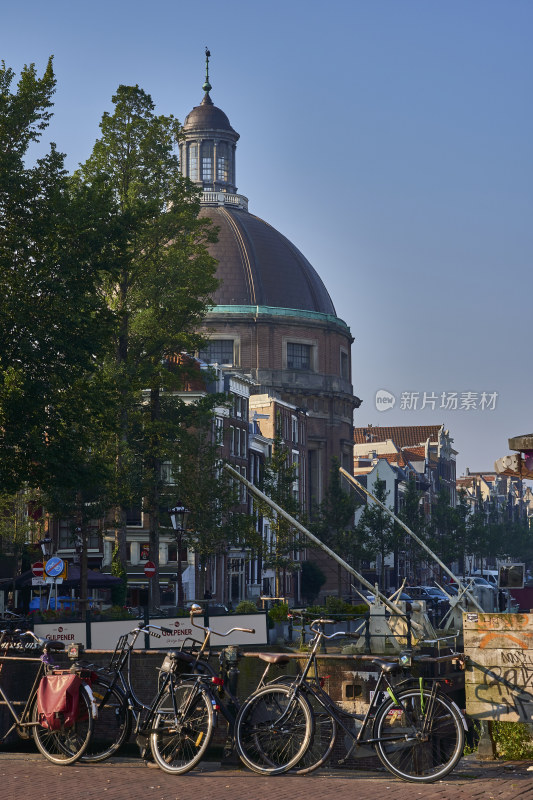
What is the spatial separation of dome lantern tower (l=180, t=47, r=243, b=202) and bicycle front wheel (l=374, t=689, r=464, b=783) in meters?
123

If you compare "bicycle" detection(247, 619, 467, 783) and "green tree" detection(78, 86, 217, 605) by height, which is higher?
"green tree" detection(78, 86, 217, 605)

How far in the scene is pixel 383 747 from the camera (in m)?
10.7

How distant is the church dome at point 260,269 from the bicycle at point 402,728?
10041 centimetres

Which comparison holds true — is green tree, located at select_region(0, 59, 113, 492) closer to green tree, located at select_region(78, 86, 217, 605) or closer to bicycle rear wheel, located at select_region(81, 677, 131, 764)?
green tree, located at select_region(78, 86, 217, 605)

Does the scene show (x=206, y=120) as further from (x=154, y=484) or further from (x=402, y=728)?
(x=402, y=728)

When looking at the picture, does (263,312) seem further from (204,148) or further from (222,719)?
(222,719)

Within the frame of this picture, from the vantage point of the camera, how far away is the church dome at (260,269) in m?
113

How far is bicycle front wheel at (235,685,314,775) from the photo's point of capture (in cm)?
1074

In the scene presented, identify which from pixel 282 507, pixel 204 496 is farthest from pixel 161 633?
pixel 282 507

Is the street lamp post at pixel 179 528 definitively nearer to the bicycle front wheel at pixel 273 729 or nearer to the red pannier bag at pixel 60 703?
the red pannier bag at pixel 60 703

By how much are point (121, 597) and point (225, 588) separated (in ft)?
85.6

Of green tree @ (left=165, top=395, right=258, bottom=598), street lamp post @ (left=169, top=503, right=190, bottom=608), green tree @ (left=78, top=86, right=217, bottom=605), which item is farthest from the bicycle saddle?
green tree @ (left=165, top=395, right=258, bottom=598)

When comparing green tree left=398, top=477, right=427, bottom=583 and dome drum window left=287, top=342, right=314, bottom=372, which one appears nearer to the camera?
green tree left=398, top=477, right=427, bottom=583

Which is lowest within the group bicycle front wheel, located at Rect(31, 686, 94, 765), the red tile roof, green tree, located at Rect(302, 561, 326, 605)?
bicycle front wheel, located at Rect(31, 686, 94, 765)
